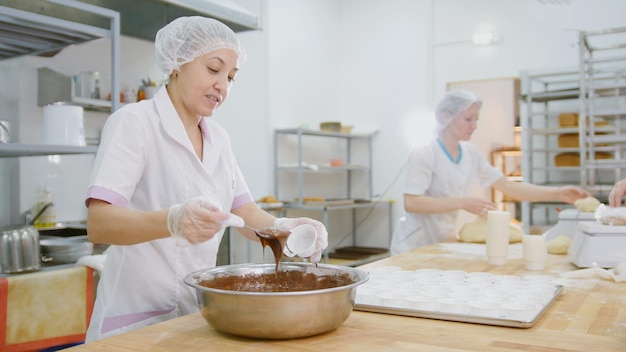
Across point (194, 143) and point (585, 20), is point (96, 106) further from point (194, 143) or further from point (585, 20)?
point (585, 20)

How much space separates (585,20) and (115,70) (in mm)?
4619

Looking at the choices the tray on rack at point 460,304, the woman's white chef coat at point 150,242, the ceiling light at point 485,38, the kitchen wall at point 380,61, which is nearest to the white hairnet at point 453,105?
the tray on rack at point 460,304

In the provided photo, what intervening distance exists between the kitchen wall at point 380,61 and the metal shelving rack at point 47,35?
2.21m

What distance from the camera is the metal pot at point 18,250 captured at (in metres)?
2.49

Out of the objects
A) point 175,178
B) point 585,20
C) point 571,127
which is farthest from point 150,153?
point 585,20

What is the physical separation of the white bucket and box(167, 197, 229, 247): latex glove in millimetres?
1856

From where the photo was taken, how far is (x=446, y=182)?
10.4 ft

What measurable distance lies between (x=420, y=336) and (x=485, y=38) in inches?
206

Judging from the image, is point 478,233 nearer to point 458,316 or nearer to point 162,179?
point 458,316

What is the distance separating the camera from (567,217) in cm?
271

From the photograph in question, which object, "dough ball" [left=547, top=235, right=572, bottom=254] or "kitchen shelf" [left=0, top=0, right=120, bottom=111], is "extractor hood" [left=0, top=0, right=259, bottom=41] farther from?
"dough ball" [left=547, top=235, right=572, bottom=254]

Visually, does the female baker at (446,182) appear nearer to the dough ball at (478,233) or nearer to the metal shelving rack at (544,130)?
the dough ball at (478,233)

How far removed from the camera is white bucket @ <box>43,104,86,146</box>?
278 cm

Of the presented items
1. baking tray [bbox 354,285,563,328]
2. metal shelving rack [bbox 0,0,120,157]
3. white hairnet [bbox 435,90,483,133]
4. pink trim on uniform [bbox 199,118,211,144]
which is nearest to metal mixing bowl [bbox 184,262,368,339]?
baking tray [bbox 354,285,563,328]
